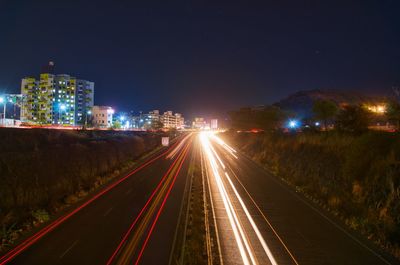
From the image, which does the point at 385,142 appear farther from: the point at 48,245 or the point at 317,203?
the point at 48,245

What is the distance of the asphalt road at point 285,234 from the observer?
46.3 ft

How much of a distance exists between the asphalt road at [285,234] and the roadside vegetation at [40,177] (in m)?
11.5

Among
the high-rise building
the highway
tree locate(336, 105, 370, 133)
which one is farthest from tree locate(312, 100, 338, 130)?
the high-rise building

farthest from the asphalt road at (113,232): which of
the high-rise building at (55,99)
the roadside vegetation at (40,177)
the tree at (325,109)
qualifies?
the high-rise building at (55,99)

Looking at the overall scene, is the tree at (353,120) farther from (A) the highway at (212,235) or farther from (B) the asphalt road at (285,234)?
(A) the highway at (212,235)

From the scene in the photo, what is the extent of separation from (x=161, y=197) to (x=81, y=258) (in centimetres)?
1159

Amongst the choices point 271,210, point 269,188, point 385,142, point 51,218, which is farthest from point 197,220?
point 385,142

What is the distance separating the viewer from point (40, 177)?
25.3 m

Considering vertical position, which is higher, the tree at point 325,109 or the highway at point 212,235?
the tree at point 325,109

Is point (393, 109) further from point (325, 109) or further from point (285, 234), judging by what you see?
point (325, 109)

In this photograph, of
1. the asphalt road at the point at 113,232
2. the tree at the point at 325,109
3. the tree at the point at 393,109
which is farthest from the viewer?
the tree at the point at 325,109

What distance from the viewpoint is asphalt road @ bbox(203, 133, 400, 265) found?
14.1 m

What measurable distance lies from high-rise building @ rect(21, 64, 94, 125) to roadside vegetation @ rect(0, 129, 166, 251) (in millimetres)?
98740

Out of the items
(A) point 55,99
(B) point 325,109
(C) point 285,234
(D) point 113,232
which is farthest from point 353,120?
(A) point 55,99
